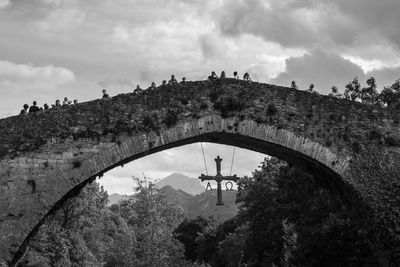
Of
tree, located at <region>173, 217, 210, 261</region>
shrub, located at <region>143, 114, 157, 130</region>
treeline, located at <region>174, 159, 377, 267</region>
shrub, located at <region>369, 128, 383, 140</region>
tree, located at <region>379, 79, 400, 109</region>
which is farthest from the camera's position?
tree, located at <region>173, 217, 210, 261</region>

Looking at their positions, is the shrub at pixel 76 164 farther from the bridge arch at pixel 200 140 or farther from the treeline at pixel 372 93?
the treeline at pixel 372 93

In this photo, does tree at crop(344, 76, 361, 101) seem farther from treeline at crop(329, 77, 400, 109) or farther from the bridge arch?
the bridge arch

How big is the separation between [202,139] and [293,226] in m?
12.5

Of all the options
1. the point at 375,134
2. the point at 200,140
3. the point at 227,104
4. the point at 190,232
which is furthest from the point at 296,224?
the point at 190,232

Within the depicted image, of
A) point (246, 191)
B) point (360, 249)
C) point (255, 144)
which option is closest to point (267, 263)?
point (246, 191)

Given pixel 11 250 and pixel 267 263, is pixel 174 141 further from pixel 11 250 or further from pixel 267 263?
pixel 267 263

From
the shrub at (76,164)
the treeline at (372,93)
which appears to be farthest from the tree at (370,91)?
the shrub at (76,164)

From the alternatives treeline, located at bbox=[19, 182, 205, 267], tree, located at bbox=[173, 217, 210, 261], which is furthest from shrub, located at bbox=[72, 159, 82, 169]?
tree, located at bbox=[173, 217, 210, 261]

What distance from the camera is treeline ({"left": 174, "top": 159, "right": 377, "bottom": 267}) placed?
18.7 metres

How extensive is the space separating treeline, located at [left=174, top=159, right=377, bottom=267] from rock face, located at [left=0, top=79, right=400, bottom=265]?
5.03ft

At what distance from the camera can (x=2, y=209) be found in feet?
46.4

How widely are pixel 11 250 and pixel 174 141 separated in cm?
483

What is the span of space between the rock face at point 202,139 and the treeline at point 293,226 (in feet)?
5.03

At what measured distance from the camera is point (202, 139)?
16359mm
